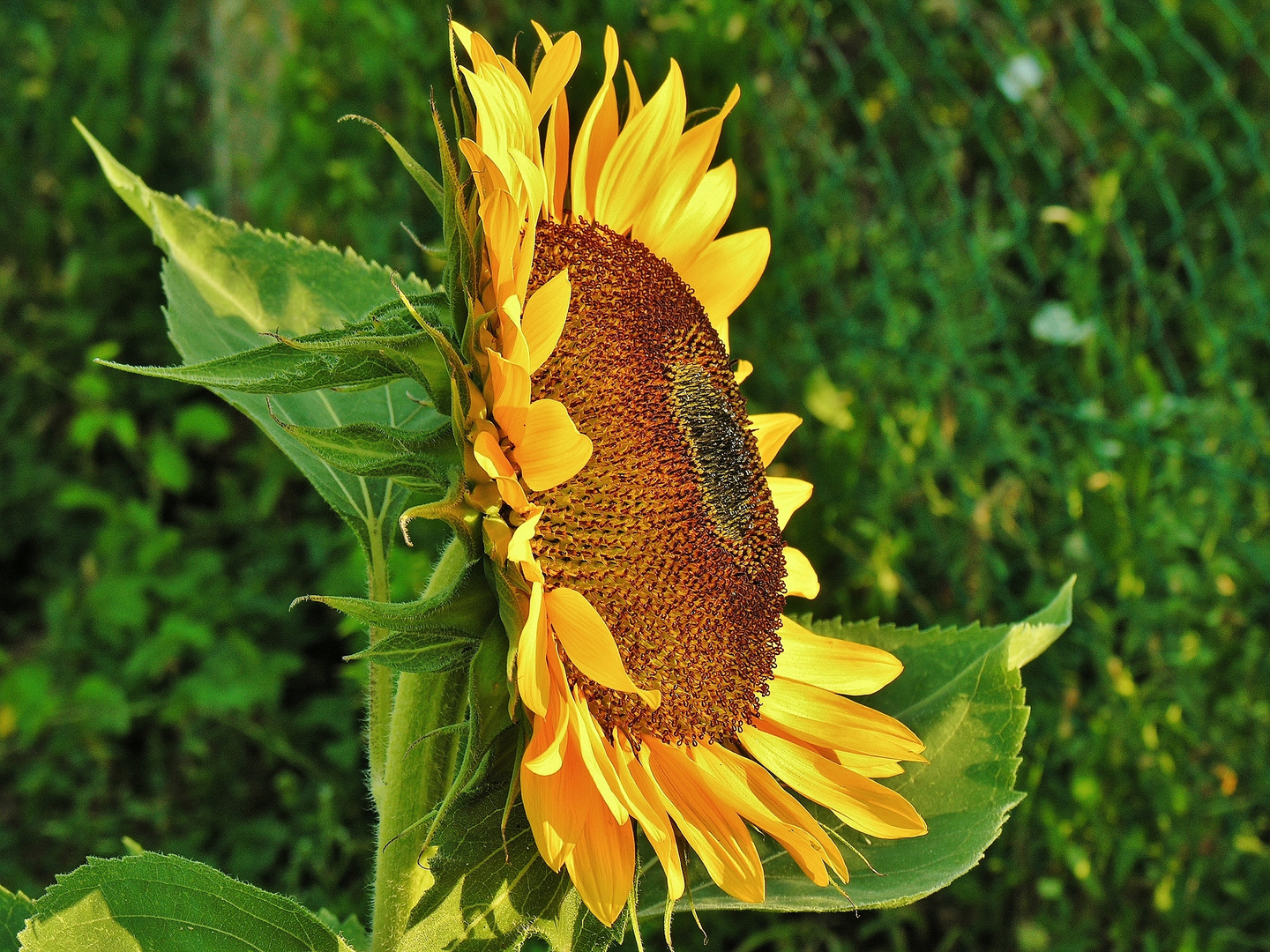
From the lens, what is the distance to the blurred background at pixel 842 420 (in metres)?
2.11

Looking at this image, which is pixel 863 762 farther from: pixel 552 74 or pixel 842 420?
pixel 842 420

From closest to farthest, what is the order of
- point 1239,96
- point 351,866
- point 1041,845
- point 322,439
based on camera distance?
point 322,439
point 1041,845
point 351,866
point 1239,96

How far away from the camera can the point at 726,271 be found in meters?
0.99

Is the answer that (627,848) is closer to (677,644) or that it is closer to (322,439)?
(677,644)

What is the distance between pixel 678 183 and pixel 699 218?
0.04 metres

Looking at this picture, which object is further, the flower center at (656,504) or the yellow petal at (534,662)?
the flower center at (656,504)

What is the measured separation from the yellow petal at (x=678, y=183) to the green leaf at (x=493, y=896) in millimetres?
426

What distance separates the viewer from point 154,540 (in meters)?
2.52

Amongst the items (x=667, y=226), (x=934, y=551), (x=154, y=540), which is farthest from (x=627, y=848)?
(x=154, y=540)

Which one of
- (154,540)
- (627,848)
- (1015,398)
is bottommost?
(154,540)

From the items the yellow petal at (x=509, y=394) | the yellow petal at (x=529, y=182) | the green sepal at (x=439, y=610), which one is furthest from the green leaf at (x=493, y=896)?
the yellow petal at (x=529, y=182)

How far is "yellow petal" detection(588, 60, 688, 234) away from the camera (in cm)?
91

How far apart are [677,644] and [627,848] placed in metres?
0.14

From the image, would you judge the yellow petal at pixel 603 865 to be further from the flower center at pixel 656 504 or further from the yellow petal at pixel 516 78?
the yellow petal at pixel 516 78
